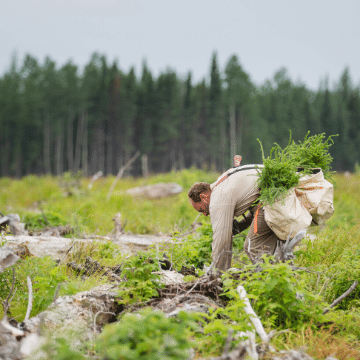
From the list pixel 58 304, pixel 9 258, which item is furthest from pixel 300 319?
pixel 9 258

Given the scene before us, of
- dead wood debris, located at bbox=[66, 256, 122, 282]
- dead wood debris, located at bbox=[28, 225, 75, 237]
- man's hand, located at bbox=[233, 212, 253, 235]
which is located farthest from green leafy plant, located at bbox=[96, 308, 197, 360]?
dead wood debris, located at bbox=[28, 225, 75, 237]

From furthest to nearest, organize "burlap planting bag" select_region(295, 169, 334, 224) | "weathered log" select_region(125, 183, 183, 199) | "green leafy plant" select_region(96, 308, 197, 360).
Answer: "weathered log" select_region(125, 183, 183, 199), "burlap planting bag" select_region(295, 169, 334, 224), "green leafy plant" select_region(96, 308, 197, 360)

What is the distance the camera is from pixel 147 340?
1682 millimetres

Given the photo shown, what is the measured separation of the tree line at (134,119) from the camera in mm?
37656

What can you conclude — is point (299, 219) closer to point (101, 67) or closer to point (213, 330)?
point (213, 330)

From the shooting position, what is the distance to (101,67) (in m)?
41.6

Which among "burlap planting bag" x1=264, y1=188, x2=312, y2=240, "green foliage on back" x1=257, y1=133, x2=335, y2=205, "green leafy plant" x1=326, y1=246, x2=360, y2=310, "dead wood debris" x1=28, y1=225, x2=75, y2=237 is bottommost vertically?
"green leafy plant" x1=326, y1=246, x2=360, y2=310

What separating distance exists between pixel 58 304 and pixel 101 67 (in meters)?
43.1

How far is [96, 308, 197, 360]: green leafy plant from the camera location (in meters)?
1.66

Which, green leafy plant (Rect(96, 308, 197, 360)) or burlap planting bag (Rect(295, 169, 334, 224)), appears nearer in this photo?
green leafy plant (Rect(96, 308, 197, 360))

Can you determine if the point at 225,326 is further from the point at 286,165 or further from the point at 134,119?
the point at 134,119

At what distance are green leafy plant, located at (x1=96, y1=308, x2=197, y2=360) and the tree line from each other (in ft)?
110

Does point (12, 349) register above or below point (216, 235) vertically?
below

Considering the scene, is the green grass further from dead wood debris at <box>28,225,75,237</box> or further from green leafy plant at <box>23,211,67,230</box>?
dead wood debris at <box>28,225,75,237</box>
